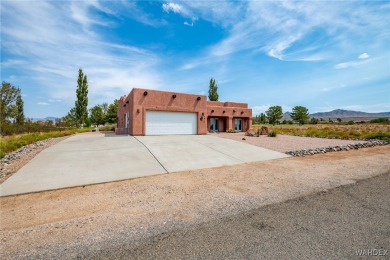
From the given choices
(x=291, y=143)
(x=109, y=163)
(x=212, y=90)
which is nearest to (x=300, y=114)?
(x=212, y=90)

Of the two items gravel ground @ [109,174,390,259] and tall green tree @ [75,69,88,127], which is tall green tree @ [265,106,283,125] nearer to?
tall green tree @ [75,69,88,127]

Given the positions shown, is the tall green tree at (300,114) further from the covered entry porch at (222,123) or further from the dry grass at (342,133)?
the covered entry porch at (222,123)

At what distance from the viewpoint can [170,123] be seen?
1903 centimetres

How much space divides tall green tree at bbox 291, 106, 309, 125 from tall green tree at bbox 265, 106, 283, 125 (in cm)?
823

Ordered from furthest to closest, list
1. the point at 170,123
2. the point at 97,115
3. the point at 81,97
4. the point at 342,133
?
the point at 97,115 → the point at 81,97 → the point at 342,133 → the point at 170,123

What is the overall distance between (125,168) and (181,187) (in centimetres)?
309

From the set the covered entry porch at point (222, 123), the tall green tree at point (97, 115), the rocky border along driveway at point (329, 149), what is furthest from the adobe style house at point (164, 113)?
the tall green tree at point (97, 115)

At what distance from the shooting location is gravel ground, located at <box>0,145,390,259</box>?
3.09 metres

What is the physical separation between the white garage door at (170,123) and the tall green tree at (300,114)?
8086 cm

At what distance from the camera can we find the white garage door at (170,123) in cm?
1814

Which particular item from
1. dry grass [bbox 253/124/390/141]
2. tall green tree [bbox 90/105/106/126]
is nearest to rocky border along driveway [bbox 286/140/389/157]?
dry grass [bbox 253/124/390/141]

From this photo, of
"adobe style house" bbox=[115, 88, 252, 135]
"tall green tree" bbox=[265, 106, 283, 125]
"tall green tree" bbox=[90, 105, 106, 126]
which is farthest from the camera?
"tall green tree" bbox=[265, 106, 283, 125]

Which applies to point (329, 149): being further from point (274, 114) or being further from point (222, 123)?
point (274, 114)

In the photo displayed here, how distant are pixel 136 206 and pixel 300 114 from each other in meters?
95.5
